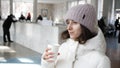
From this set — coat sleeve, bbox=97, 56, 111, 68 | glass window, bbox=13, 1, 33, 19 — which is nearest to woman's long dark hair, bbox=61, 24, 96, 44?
coat sleeve, bbox=97, 56, 111, 68

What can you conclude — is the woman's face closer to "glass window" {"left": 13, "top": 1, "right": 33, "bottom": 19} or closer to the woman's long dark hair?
the woman's long dark hair

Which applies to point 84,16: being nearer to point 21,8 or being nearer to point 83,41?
point 83,41

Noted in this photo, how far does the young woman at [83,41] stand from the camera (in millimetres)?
1204

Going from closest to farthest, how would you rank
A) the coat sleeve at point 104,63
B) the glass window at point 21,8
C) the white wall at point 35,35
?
the coat sleeve at point 104,63
the white wall at point 35,35
the glass window at point 21,8

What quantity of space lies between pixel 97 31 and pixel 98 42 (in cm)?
7

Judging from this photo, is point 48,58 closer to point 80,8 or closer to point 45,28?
point 80,8

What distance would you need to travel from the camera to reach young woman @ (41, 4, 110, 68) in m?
1.20

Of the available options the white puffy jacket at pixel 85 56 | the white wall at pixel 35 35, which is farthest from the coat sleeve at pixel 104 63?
the white wall at pixel 35 35

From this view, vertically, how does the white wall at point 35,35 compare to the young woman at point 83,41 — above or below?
below

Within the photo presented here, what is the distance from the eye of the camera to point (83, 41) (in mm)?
1234

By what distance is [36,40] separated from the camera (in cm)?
979

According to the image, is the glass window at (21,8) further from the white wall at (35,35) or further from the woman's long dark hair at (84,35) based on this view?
the woman's long dark hair at (84,35)

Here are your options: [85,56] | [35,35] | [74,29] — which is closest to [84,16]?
[74,29]

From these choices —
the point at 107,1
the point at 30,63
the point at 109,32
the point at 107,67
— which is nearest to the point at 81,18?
the point at 107,67
